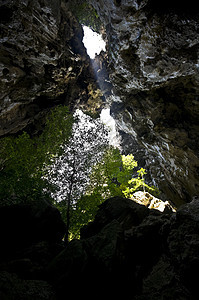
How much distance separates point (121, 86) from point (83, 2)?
9932 millimetres

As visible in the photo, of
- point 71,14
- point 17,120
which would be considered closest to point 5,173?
point 17,120

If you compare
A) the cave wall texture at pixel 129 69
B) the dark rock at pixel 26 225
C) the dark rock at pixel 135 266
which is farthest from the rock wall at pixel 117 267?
the cave wall texture at pixel 129 69

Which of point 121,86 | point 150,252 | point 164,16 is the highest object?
point 121,86

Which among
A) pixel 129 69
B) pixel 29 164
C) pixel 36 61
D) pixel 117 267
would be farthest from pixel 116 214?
pixel 36 61

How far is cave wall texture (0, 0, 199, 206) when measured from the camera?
877cm

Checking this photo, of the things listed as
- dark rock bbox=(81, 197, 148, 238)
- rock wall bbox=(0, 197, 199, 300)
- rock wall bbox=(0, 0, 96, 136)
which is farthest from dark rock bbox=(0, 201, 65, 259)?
rock wall bbox=(0, 0, 96, 136)

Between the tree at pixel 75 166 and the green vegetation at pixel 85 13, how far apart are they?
37.9 ft

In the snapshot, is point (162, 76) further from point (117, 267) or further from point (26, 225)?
point (26, 225)

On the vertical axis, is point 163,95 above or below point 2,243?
above

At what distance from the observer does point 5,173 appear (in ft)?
35.7

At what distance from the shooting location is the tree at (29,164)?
34.5 ft

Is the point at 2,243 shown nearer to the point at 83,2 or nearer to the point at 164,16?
the point at 164,16

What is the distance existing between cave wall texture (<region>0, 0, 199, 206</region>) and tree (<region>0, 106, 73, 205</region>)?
3686mm

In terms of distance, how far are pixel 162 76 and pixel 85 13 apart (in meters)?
13.2
